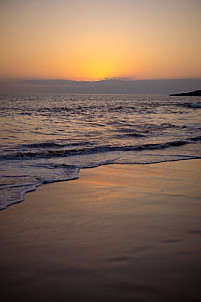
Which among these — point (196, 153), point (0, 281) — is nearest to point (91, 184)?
point (0, 281)

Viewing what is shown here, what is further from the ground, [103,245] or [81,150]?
[81,150]

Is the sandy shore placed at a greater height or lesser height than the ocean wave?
lesser

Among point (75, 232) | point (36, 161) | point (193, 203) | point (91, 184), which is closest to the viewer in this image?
point (75, 232)

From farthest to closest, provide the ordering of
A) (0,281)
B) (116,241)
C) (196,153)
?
(196,153), (116,241), (0,281)

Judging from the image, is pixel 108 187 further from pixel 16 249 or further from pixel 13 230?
pixel 16 249

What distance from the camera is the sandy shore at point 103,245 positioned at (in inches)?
83.9

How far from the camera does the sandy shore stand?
213 centimetres

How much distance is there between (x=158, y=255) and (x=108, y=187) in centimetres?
257

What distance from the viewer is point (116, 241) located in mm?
2891

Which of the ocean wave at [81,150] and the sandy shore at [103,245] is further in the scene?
the ocean wave at [81,150]

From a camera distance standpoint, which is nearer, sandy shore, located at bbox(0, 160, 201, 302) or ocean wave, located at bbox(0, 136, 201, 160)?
sandy shore, located at bbox(0, 160, 201, 302)

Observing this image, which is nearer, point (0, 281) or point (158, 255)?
point (0, 281)

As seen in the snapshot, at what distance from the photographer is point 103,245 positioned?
2.80 metres

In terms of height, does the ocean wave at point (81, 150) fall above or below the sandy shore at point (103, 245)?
above
